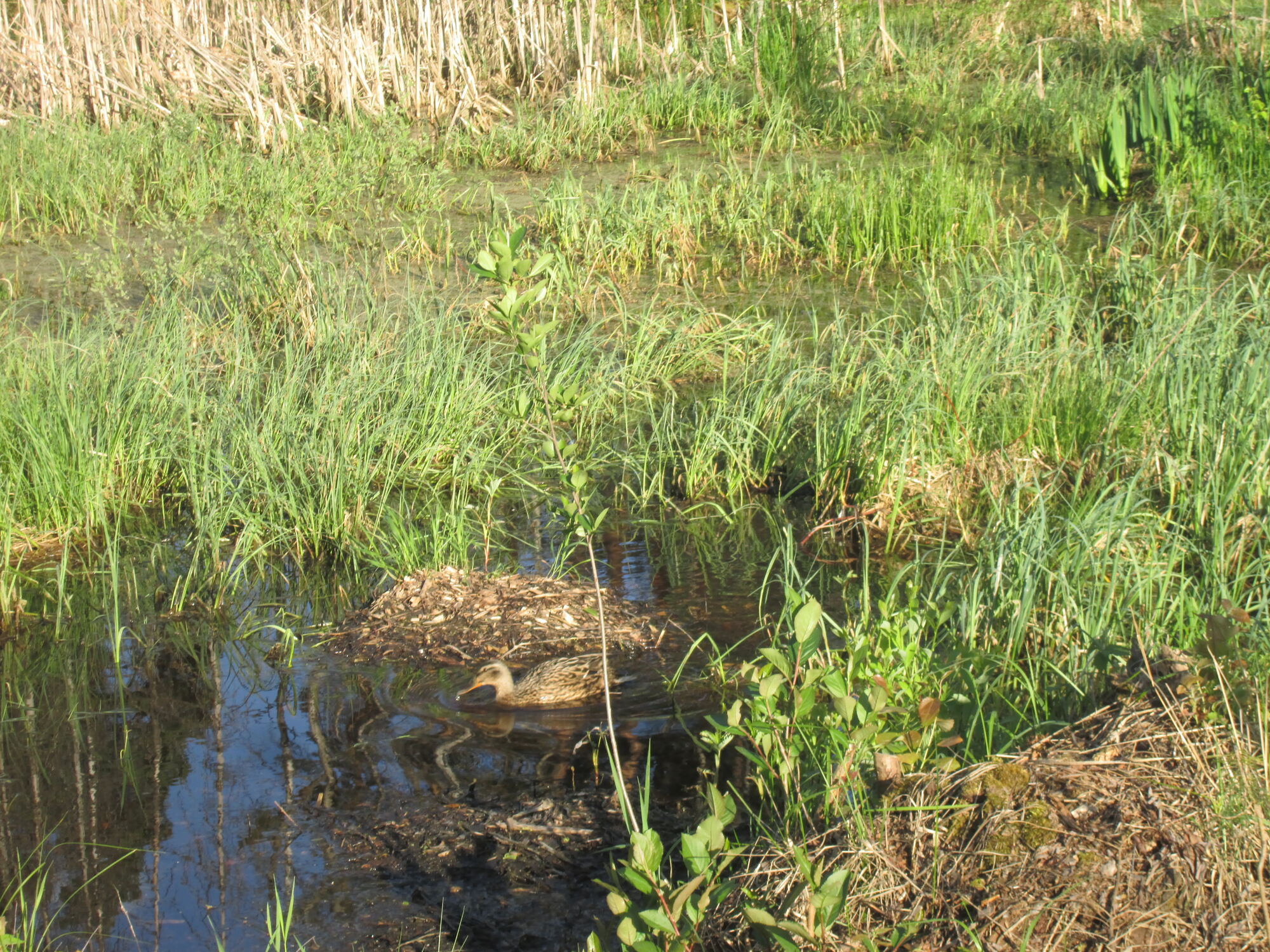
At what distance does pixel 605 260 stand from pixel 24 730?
15.2 ft

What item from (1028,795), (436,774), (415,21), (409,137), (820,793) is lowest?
(436,774)

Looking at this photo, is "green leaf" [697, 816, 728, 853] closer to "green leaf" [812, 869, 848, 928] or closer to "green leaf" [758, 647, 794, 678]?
"green leaf" [812, 869, 848, 928]

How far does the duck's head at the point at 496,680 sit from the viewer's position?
4.02 meters

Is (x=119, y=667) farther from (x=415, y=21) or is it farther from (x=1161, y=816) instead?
(x=415, y=21)

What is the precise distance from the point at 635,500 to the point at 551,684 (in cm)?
165

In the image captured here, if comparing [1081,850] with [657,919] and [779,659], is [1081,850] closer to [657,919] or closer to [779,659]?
[779,659]

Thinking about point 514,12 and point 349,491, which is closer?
point 349,491

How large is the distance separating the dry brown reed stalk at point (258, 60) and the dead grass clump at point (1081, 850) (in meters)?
8.34

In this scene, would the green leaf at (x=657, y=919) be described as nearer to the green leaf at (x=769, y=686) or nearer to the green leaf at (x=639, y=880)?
the green leaf at (x=639, y=880)

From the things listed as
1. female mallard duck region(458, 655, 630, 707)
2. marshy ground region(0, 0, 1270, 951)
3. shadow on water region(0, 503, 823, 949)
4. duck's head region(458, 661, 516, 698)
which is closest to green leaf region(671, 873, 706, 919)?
marshy ground region(0, 0, 1270, 951)

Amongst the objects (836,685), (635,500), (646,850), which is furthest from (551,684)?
(646,850)

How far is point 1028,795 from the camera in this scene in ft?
7.89

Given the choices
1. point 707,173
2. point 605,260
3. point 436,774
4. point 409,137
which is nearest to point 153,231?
point 409,137

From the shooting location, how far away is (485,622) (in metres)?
4.43
